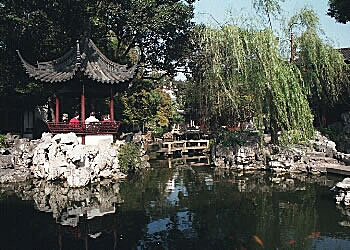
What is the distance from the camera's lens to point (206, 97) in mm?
14977

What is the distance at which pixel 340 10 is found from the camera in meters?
16.7

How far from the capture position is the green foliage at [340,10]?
16.2 meters

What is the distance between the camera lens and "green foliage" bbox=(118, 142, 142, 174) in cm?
1267

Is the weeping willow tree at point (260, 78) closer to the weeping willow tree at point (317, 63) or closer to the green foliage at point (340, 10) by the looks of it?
the weeping willow tree at point (317, 63)

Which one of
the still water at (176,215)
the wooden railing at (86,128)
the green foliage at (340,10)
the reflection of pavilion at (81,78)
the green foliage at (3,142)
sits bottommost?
the still water at (176,215)

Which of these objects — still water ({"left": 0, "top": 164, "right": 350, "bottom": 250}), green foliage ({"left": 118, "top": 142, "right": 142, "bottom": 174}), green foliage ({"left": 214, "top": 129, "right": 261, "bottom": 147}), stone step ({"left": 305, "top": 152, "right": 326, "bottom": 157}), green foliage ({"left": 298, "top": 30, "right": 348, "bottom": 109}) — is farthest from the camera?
green foliage ({"left": 214, "top": 129, "right": 261, "bottom": 147})

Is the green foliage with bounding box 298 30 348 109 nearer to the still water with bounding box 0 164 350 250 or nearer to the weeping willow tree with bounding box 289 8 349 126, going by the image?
the weeping willow tree with bounding box 289 8 349 126

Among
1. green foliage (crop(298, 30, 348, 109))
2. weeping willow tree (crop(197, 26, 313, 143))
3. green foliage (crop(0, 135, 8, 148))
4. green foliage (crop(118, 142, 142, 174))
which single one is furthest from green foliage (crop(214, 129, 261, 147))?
green foliage (crop(0, 135, 8, 148))

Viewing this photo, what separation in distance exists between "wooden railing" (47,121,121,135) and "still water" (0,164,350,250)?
6.90ft

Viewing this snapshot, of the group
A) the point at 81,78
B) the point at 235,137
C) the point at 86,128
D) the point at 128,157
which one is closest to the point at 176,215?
Answer: the point at 128,157

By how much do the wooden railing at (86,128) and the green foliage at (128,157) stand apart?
80 cm

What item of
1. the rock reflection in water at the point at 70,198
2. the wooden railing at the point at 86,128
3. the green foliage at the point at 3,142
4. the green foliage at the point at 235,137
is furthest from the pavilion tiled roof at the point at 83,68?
the green foliage at the point at 235,137

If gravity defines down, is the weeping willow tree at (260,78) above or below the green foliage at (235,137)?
above

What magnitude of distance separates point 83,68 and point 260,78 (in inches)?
254
